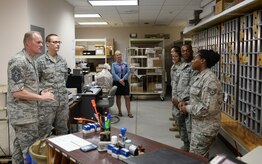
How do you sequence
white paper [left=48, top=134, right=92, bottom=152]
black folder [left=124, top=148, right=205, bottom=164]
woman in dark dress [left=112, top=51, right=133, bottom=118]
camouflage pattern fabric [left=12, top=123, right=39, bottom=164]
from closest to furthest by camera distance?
black folder [left=124, top=148, right=205, bottom=164]
white paper [left=48, top=134, right=92, bottom=152]
camouflage pattern fabric [left=12, top=123, right=39, bottom=164]
woman in dark dress [left=112, top=51, right=133, bottom=118]

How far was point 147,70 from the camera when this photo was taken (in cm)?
838

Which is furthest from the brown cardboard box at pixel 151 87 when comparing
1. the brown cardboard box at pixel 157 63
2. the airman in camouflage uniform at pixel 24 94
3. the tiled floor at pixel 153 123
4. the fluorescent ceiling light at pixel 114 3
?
the airman in camouflage uniform at pixel 24 94

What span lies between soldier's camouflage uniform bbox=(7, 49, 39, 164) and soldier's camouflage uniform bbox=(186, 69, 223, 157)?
1641 millimetres

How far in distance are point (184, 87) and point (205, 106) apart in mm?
1172

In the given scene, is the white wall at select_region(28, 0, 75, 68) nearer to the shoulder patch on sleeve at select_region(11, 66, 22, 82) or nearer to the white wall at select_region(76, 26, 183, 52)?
the shoulder patch on sleeve at select_region(11, 66, 22, 82)

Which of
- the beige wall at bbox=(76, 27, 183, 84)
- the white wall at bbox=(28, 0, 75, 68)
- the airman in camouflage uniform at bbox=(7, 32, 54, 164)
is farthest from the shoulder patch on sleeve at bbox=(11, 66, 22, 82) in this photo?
the beige wall at bbox=(76, 27, 183, 84)

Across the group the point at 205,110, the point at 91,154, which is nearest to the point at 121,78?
the point at 205,110

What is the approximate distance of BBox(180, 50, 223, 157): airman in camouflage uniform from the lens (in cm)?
247

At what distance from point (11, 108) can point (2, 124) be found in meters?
0.92

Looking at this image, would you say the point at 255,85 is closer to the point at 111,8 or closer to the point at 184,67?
the point at 184,67

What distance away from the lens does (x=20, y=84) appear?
8.29 feet

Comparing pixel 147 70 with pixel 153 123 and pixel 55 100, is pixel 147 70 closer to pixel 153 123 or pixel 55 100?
pixel 153 123

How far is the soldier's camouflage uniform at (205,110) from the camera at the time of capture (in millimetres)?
2469

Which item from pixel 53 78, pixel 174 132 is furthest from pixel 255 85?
pixel 53 78
